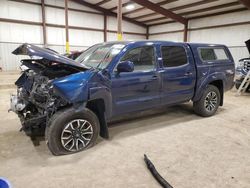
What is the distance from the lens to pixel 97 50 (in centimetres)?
378

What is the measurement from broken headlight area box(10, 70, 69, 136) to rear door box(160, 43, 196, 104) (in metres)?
1.85

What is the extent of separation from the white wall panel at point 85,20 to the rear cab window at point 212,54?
12.2 m

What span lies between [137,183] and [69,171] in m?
0.83

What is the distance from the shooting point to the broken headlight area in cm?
279

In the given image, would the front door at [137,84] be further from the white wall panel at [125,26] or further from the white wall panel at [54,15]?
the white wall panel at [125,26]

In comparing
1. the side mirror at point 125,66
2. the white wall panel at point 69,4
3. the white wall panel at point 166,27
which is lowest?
the side mirror at point 125,66

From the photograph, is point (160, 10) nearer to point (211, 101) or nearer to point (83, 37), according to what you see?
point (83, 37)

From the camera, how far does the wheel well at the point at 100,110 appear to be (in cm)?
301

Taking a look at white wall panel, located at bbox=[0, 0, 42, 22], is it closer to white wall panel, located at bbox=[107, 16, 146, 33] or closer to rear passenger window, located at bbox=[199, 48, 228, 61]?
white wall panel, located at bbox=[107, 16, 146, 33]

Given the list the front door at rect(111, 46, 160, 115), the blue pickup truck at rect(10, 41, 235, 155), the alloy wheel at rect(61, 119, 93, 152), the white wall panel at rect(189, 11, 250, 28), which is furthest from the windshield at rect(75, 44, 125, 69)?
the white wall panel at rect(189, 11, 250, 28)

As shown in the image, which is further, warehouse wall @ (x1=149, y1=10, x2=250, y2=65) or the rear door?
warehouse wall @ (x1=149, y1=10, x2=250, y2=65)

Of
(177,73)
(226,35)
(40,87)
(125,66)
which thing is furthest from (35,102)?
(226,35)

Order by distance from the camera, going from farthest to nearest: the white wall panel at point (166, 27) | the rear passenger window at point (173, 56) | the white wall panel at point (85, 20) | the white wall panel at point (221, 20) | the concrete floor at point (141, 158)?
1. the white wall panel at point (166, 27)
2. the white wall panel at point (85, 20)
3. the white wall panel at point (221, 20)
4. the rear passenger window at point (173, 56)
5. the concrete floor at point (141, 158)

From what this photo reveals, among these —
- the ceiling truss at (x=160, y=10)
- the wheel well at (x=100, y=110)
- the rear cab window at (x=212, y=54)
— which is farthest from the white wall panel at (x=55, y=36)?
the wheel well at (x=100, y=110)
